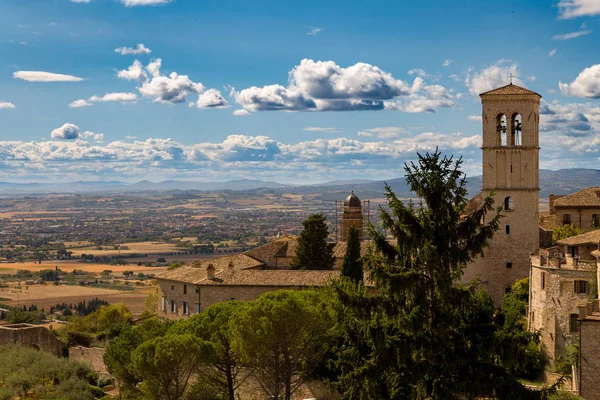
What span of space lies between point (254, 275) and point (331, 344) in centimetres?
1605

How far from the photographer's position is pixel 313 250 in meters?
52.3

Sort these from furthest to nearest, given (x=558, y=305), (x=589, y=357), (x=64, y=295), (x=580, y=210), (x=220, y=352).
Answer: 1. (x=64, y=295)
2. (x=580, y=210)
3. (x=558, y=305)
4. (x=220, y=352)
5. (x=589, y=357)

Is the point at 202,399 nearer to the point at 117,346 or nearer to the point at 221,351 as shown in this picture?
the point at 221,351

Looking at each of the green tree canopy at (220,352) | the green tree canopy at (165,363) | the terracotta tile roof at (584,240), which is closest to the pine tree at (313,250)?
the green tree canopy at (220,352)

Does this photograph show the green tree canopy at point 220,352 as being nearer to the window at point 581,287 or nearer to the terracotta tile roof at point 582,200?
the window at point 581,287

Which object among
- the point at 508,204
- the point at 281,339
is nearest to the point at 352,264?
the point at 281,339

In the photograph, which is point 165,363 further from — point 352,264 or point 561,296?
point 561,296

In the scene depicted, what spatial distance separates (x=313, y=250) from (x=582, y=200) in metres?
17.6

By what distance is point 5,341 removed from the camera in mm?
44250

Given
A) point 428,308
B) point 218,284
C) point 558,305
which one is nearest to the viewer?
point 428,308

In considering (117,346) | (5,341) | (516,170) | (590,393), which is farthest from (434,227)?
(5,341)

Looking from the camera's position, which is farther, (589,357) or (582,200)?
(582,200)

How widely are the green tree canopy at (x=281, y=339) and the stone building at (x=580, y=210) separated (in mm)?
22646

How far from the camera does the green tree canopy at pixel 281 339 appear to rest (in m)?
31.0
